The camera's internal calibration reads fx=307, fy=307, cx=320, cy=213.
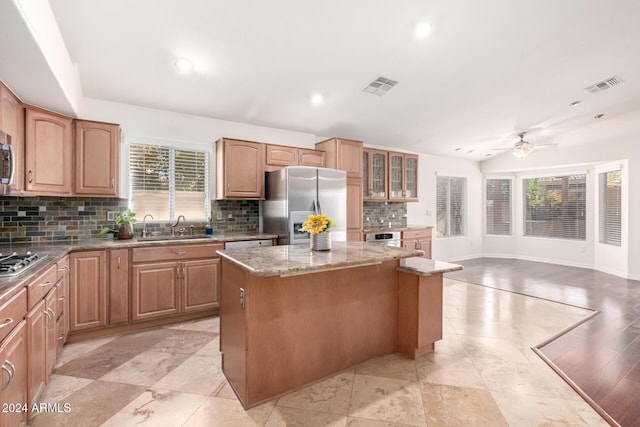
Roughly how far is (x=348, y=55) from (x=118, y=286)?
3276mm

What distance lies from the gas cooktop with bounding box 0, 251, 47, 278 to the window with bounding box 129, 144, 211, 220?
5.28 feet

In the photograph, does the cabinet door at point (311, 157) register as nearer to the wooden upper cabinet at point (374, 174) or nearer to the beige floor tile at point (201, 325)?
the wooden upper cabinet at point (374, 174)

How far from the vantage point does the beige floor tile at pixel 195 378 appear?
2.18 m

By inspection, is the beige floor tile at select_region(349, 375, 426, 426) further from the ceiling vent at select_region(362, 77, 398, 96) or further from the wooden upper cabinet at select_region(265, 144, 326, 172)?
the ceiling vent at select_region(362, 77, 398, 96)

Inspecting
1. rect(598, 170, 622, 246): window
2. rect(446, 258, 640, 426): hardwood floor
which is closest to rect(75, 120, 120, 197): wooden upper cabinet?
rect(446, 258, 640, 426): hardwood floor

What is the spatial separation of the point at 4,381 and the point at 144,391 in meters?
0.91

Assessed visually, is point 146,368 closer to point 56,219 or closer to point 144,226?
point 144,226

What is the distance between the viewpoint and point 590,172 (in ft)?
21.6

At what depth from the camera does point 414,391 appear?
2158mm

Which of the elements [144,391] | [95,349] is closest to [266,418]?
[144,391]

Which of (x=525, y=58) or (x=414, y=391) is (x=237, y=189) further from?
(x=525, y=58)

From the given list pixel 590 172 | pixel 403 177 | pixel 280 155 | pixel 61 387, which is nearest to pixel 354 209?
pixel 280 155

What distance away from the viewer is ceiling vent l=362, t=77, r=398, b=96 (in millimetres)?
3732

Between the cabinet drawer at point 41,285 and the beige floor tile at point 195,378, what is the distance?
0.97 m
